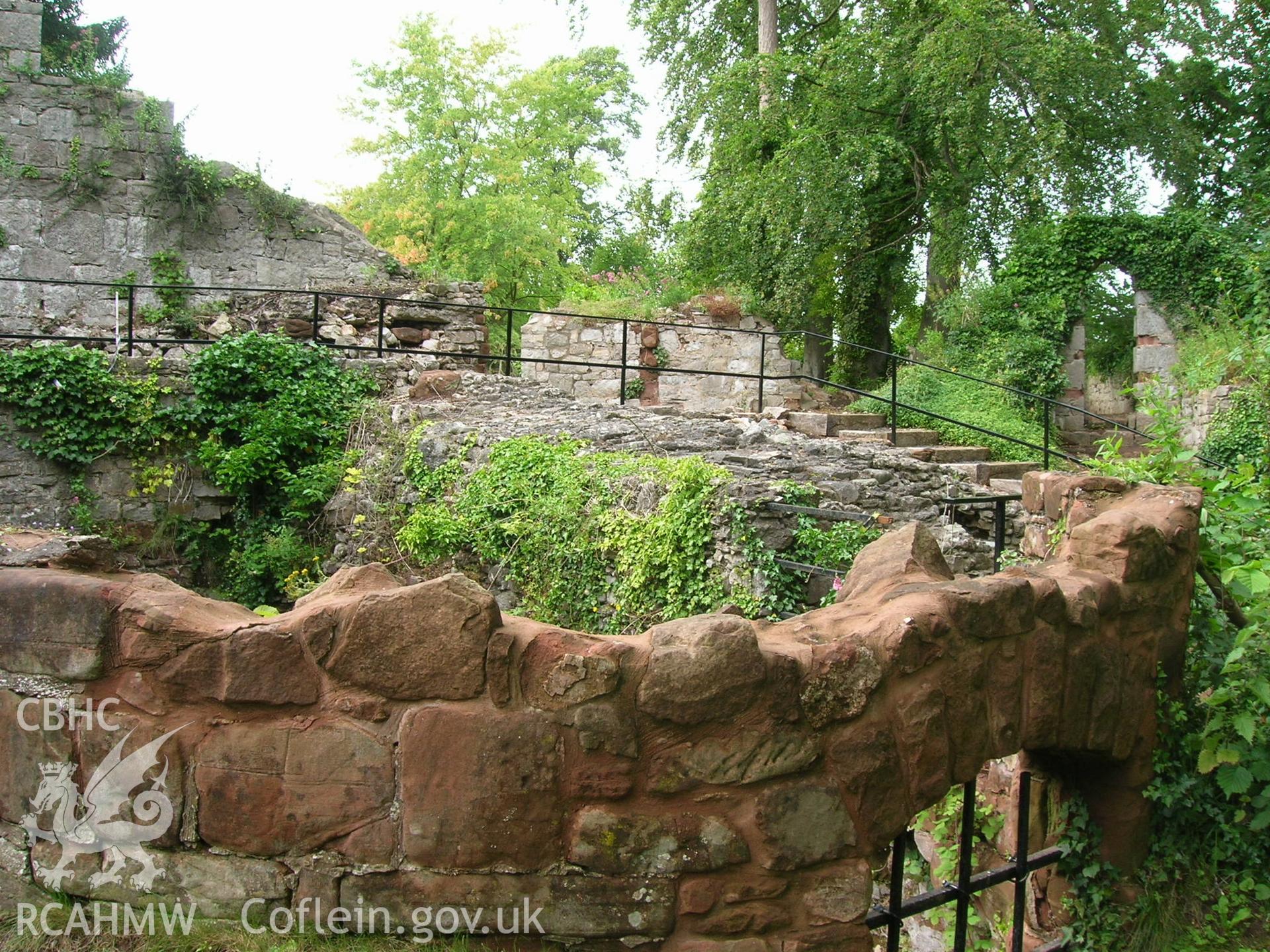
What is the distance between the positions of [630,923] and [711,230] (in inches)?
556

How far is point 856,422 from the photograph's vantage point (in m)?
11.2

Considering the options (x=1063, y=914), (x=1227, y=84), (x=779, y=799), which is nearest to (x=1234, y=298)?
(x=1227, y=84)

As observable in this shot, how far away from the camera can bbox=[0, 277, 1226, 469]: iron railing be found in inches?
375

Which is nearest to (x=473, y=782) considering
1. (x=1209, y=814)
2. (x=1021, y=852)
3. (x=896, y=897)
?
(x=896, y=897)

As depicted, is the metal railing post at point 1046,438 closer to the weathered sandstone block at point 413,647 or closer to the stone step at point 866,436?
the stone step at point 866,436

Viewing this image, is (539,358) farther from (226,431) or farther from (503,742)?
(503,742)

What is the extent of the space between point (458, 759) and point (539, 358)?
1129 cm

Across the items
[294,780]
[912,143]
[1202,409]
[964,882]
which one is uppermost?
[912,143]

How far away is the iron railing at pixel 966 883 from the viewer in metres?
2.56

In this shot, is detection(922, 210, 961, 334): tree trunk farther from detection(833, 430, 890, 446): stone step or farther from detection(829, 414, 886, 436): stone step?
detection(833, 430, 890, 446): stone step

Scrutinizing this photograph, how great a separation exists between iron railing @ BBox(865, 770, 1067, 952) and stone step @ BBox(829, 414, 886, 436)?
7906 millimetres

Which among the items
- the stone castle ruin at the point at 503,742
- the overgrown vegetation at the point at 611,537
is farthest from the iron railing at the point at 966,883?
the overgrown vegetation at the point at 611,537

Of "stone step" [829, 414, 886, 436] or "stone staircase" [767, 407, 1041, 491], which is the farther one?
"stone step" [829, 414, 886, 436]

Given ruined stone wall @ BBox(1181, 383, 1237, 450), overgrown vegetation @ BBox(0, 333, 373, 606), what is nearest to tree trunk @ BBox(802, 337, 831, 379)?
ruined stone wall @ BBox(1181, 383, 1237, 450)
